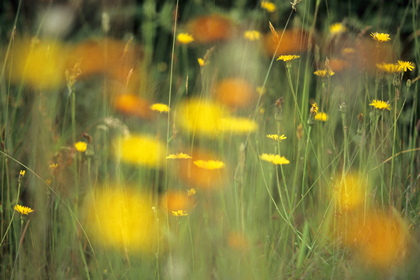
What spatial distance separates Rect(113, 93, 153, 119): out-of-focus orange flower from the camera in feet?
5.12

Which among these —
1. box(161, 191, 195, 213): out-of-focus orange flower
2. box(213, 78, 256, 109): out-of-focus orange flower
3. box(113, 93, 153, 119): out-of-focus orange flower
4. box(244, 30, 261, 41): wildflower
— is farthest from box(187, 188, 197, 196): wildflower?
box(244, 30, 261, 41): wildflower

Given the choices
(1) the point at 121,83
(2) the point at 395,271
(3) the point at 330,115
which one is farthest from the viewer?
(1) the point at 121,83

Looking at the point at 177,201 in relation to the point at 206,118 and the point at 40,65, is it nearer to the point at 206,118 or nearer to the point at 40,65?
the point at 206,118

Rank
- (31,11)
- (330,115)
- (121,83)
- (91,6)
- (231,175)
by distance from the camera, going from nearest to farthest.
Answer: (231,175) → (330,115) → (121,83) → (31,11) → (91,6)

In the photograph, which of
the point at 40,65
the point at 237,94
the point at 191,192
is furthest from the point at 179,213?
the point at 40,65

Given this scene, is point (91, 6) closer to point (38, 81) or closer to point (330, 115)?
point (38, 81)

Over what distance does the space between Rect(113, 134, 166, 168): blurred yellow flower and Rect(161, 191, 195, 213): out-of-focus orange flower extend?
21 cm

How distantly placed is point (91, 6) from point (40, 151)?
1.43 m

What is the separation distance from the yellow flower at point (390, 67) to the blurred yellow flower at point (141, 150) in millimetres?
516

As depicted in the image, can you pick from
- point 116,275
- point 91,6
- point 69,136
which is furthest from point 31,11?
point 116,275

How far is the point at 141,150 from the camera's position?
1.44 meters

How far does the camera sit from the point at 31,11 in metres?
2.39

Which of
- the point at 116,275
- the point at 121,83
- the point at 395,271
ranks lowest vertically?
the point at 116,275

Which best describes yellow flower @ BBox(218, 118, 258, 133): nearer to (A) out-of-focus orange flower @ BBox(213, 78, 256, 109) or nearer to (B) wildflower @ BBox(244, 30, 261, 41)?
(A) out-of-focus orange flower @ BBox(213, 78, 256, 109)
